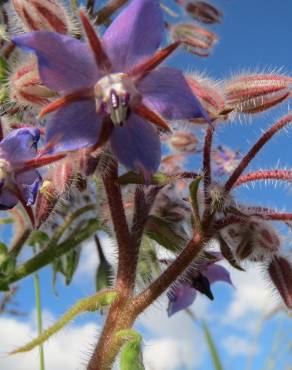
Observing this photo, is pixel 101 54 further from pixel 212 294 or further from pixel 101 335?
pixel 212 294

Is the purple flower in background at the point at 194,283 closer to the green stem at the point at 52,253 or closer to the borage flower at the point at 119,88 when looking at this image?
the green stem at the point at 52,253

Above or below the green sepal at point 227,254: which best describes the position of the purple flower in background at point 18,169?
above

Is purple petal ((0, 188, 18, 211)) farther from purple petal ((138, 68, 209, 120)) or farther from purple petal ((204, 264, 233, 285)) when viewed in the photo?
purple petal ((204, 264, 233, 285))

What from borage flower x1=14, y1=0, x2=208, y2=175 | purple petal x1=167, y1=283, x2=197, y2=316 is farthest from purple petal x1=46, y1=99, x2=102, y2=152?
purple petal x1=167, y1=283, x2=197, y2=316

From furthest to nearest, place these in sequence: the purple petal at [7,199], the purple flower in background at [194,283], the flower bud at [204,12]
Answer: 1. the flower bud at [204,12]
2. the purple flower in background at [194,283]
3. the purple petal at [7,199]

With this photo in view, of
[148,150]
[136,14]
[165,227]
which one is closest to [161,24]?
[136,14]

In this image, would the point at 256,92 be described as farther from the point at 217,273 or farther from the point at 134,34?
the point at 217,273

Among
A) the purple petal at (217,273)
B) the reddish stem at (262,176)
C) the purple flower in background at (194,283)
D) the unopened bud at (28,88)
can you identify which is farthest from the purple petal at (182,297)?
the unopened bud at (28,88)

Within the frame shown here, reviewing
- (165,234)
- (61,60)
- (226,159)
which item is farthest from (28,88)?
(226,159)
